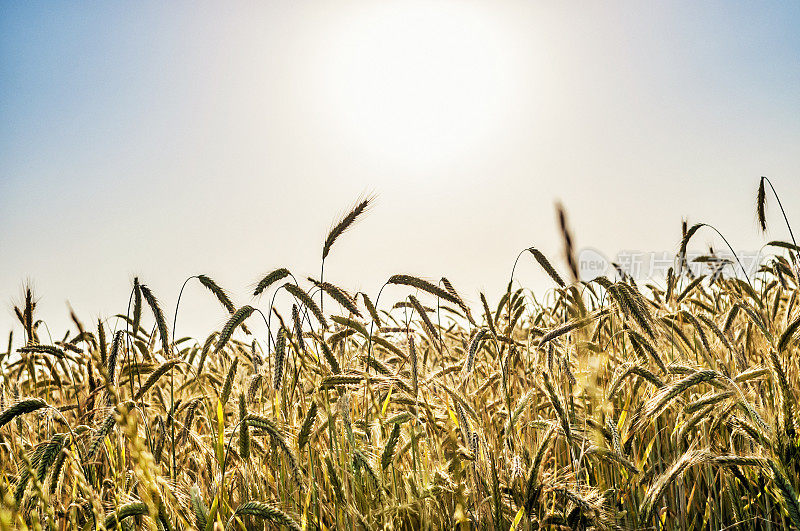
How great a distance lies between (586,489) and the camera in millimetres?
2570

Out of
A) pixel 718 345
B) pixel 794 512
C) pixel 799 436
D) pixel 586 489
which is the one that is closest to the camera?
pixel 794 512

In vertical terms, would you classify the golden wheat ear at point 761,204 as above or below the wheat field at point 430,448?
above

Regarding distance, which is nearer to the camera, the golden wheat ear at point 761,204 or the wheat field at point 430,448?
the wheat field at point 430,448

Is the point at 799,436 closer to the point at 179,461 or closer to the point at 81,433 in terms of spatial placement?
the point at 179,461

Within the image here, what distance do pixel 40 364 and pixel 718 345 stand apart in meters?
5.34

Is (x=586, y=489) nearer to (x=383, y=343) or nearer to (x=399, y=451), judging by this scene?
(x=399, y=451)

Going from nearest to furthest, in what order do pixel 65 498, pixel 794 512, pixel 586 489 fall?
pixel 794 512
pixel 586 489
pixel 65 498

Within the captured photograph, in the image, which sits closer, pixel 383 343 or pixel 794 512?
pixel 794 512

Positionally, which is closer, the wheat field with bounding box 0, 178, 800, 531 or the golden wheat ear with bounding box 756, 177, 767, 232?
the wheat field with bounding box 0, 178, 800, 531

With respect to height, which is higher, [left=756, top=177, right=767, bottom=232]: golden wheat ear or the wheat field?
[left=756, top=177, right=767, bottom=232]: golden wheat ear

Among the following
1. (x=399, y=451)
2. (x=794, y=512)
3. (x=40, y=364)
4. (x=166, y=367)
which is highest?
(x=40, y=364)

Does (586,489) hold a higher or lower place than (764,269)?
lower

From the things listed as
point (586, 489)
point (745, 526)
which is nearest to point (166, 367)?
point (586, 489)

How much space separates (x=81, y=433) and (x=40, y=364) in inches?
101
